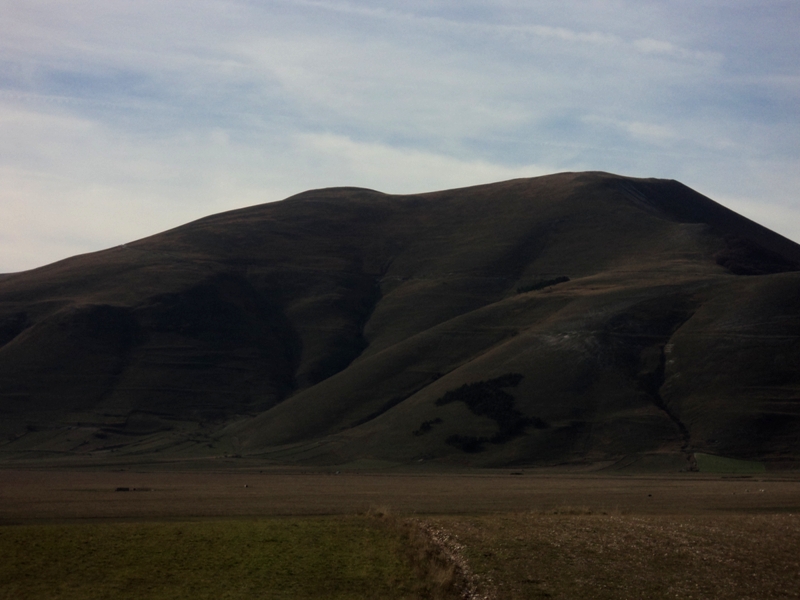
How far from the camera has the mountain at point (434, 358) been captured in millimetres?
104062

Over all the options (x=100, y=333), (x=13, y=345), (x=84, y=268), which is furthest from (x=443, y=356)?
(x=84, y=268)

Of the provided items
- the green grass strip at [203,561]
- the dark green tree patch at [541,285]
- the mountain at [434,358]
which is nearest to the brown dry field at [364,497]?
the green grass strip at [203,561]

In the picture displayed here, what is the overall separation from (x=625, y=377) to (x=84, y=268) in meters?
135

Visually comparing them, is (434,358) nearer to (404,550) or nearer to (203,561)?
(404,550)

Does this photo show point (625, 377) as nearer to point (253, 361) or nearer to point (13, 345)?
point (253, 361)

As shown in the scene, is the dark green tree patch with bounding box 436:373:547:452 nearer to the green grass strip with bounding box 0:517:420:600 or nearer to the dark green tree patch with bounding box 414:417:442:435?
the dark green tree patch with bounding box 414:417:442:435

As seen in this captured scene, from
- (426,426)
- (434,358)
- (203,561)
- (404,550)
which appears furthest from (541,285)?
(203,561)

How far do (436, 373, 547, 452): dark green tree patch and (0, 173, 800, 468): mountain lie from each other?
28cm

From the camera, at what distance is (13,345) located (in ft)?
506

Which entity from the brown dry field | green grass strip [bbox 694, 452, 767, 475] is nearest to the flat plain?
the brown dry field

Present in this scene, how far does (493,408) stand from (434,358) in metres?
27.9

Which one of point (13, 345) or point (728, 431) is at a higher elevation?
point (13, 345)

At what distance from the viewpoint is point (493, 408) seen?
109250 millimetres

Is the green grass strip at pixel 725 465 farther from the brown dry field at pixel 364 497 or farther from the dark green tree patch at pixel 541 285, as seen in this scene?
the dark green tree patch at pixel 541 285
